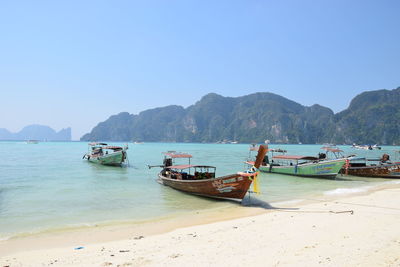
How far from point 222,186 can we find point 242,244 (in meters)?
7.86

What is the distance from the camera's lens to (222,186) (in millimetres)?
15492

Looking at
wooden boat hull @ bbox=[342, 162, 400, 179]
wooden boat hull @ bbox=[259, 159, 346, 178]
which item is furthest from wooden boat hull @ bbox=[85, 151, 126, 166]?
wooden boat hull @ bbox=[342, 162, 400, 179]

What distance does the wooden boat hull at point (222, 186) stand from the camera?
48.1 feet

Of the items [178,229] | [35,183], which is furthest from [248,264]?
[35,183]

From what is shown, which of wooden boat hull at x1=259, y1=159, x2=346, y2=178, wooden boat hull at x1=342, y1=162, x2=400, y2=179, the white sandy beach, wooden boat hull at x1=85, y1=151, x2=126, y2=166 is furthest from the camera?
wooden boat hull at x1=85, y1=151, x2=126, y2=166

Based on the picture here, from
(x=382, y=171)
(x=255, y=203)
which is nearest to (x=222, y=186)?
(x=255, y=203)

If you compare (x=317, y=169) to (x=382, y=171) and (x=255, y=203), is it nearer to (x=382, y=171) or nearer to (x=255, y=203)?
(x=382, y=171)

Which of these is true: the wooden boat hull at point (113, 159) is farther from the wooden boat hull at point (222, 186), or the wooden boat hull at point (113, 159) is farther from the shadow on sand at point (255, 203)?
the shadow on sand at point (255, 203)

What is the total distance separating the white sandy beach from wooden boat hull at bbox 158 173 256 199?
333 cm

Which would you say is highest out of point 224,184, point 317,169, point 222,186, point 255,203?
point 224,184

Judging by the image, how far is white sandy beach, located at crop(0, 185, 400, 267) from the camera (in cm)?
633

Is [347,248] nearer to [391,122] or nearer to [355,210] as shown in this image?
[355,210]

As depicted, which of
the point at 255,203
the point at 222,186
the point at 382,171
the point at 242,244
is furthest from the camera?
the point at 382,171

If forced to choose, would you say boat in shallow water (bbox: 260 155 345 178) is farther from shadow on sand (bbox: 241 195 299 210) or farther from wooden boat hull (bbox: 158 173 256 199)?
wooden boat hull (bbox: 158 173 256 199)
